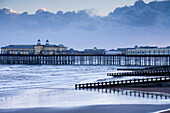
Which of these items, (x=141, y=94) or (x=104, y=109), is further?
(x=141, y=94)

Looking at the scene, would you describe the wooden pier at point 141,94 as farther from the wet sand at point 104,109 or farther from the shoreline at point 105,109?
the wet sand at point 104,109

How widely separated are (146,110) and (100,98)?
22.8 feet

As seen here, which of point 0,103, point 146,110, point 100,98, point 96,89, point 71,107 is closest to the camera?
point 146,110

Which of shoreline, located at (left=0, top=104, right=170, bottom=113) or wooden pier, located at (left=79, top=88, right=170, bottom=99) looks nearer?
shoreline, located at (left=0, top=104, right=170, bottom=113)

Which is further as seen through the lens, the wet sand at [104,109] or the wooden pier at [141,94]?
the wooden pier at [141,94]

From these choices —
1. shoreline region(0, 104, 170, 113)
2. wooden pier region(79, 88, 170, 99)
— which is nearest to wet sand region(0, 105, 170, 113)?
shoreline region(0, 104, 170, 113)

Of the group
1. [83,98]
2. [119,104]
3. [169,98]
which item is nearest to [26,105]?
[83,98]

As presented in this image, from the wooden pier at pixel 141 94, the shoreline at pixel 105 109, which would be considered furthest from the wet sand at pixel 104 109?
the wooden pier at pixel 141 94

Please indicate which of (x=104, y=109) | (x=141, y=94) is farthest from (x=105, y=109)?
(x=141, y=94)

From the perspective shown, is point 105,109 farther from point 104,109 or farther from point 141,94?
point 141,94

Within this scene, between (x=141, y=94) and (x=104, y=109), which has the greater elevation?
(x=141, y=94)

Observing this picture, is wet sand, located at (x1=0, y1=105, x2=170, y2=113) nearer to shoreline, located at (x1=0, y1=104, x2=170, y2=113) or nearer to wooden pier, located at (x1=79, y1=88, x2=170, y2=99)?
shoreline, located at (x1=0, y1=104, x2=170, y2=113)

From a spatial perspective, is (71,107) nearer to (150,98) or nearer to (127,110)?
(127,110)

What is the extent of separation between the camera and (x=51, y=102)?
2698 centimetres
